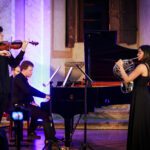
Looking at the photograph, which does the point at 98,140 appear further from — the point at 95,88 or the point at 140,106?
the point at 140,106

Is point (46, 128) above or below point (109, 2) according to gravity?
below

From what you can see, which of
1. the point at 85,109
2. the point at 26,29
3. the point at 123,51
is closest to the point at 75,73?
the point at 26,29

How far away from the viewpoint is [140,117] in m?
5.57

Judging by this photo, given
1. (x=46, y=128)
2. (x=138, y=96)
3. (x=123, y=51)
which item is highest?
(x=123, y=51)

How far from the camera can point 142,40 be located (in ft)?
32.7

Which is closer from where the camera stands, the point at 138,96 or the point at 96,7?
the point at 138,96

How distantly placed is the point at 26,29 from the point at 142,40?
259 centimetres

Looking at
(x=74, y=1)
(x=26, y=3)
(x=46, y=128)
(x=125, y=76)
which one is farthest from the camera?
(x=74, y=1)

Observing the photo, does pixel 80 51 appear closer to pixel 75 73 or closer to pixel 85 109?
pixel 75 73

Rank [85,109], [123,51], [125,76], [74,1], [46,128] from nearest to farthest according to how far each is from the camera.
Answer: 1. [125,76]
2. [85,109]
3. [46,128]
4. [123,51]
5. [74,1]

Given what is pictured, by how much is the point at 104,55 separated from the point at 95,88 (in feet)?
3.00

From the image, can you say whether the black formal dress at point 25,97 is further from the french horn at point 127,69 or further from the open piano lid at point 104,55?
the french horn at point 127,69

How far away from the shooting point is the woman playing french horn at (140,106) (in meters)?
5.51

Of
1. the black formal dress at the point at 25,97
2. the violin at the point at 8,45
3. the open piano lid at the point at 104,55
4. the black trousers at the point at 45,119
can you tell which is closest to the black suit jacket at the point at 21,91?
the black formal dress at the point at 25,97
